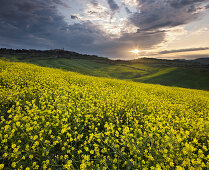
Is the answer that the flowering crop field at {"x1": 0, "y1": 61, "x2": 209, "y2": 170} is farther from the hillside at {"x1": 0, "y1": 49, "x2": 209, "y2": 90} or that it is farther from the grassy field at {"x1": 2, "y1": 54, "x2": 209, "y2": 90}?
the grassy field at {"x1": 2, "y1": 54, "x2": 209, "y2": 90}

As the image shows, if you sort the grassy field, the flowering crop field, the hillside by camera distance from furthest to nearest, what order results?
the hillside < the grassy field < the flowering crop field

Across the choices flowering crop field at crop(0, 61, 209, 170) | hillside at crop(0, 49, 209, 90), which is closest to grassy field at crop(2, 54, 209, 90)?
hillside at crop(0, 49, 209, 90)

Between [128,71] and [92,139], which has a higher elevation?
[128,71]

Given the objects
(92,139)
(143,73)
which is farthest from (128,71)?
(92,139)

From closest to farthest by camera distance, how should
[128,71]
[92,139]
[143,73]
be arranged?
[92,139], [128,71], [143,73]

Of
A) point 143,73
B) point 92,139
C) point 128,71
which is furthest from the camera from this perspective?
point 143,73

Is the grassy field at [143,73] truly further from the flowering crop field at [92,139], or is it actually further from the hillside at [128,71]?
the flowering crop field at [92,139]

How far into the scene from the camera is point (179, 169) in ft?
8.00

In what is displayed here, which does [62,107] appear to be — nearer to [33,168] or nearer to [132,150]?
[33,168]

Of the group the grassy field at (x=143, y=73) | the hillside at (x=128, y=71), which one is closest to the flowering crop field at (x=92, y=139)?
the hillside at (x=128, y=71)

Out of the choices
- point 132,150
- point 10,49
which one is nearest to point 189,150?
point 132,150

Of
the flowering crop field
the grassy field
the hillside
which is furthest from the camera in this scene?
the hillside

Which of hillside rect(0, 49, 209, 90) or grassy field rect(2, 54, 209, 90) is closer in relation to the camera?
grassy field rect(2, 54, 209, 90)

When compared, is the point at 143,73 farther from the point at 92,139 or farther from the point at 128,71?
the point at 92,139
